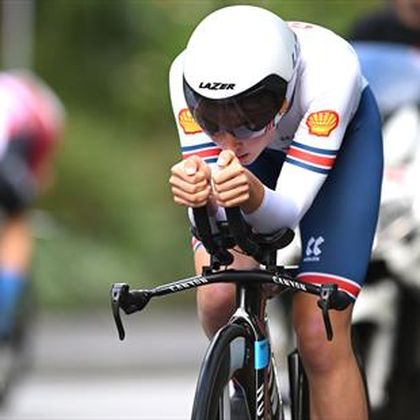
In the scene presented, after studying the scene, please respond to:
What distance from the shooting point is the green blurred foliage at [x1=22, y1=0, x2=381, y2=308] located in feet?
69.0

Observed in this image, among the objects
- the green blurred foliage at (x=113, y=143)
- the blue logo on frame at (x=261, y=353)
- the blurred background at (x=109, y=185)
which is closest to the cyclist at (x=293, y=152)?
the blue logo on frame at (x=261, y=353)

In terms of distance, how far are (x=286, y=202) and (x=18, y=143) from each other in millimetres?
6887

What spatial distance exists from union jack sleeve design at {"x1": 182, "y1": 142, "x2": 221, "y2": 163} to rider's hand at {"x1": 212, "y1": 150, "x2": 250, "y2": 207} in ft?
1.94

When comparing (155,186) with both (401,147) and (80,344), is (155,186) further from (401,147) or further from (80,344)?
(401,147)

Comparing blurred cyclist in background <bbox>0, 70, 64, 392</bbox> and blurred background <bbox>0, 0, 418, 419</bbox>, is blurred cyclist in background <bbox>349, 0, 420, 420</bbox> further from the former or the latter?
blurred background <bbox>0, 0, 418, 419</bbox>

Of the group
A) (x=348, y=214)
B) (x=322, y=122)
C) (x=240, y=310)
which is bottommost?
(x=240, y=310)

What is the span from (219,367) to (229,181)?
0.54 m

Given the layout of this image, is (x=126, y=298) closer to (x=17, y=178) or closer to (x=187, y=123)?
(x=187, y=123)

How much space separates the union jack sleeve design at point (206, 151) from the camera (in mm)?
6457

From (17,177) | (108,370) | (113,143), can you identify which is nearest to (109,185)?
(113,143)

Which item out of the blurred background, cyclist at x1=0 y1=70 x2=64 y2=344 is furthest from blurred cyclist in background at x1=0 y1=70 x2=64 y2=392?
the blurred background

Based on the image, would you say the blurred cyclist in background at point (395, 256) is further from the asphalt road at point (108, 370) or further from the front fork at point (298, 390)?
the asphalt road at point (108, 370)

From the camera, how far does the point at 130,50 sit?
1003 inches

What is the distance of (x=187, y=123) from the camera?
6500mm
